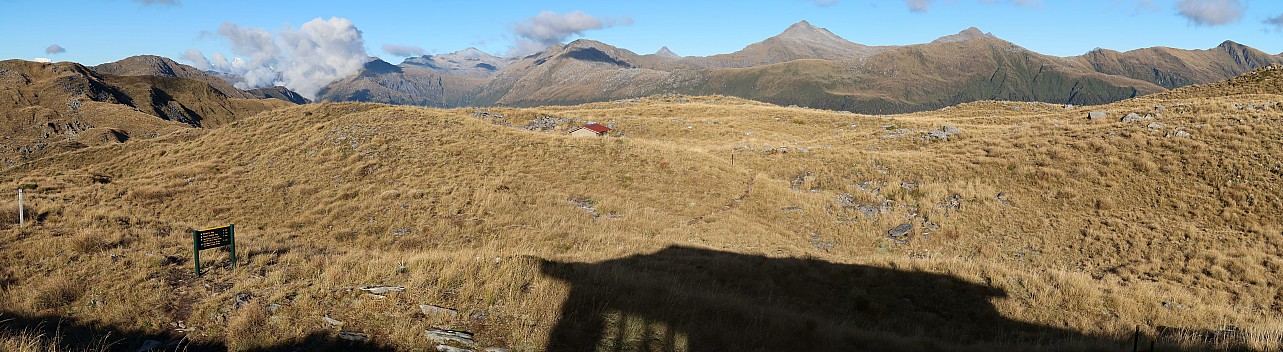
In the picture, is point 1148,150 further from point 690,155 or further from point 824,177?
point 690,155

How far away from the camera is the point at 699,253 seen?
1670 centimetres

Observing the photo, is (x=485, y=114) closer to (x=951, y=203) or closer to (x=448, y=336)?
(x=951, y=203)

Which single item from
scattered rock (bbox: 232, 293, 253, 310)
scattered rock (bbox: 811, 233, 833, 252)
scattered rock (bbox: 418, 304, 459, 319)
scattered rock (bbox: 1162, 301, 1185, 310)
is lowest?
scattered rock (bbox: 811, 233, 833, 252)

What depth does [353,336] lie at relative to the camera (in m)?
7.63

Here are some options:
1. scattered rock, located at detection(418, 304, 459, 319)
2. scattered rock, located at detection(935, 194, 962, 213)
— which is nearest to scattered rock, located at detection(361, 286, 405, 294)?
scattered rock, located at detection(418, 304, 459, 319)

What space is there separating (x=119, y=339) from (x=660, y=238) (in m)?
14.4

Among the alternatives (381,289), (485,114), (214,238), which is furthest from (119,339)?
(485,114)

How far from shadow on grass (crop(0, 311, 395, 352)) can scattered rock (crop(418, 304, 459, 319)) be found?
106 cm

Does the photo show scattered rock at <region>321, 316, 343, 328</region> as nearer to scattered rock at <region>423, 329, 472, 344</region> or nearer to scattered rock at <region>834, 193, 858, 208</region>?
scattered rock at <region>423, 329, 472, 344</region>

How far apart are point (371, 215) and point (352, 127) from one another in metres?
19.4

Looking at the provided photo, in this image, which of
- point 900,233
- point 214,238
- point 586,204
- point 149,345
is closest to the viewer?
point 149,345

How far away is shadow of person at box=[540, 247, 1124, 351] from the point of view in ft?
27.6

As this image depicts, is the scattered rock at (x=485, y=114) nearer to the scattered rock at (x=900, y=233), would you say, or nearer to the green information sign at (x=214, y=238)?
the scattered rock at (x=900, y=233)

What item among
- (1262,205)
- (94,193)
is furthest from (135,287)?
(1262,205)
